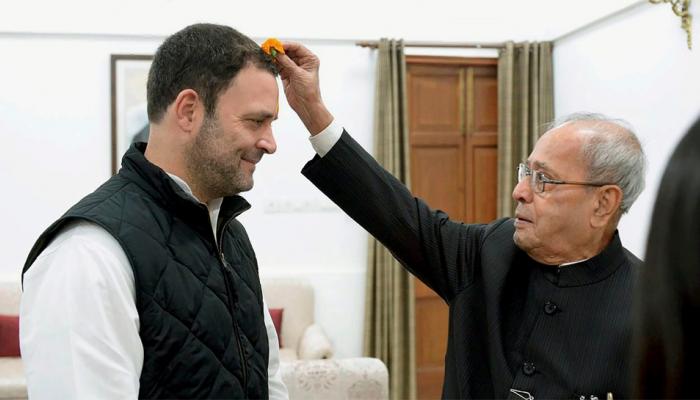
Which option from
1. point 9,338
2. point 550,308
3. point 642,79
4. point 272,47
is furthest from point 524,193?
point 9,338

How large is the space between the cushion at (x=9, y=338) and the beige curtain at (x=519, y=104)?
3.35 meters

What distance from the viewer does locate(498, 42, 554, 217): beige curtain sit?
16.8 ft

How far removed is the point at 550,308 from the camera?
1.68m

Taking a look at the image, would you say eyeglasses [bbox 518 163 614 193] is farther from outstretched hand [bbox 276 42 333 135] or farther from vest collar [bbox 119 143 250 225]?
vest collar [bbox 119 143 250 225]

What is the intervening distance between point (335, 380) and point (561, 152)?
1.96m

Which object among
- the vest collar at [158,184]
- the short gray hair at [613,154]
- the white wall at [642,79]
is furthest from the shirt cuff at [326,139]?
the white wall at [642,79]

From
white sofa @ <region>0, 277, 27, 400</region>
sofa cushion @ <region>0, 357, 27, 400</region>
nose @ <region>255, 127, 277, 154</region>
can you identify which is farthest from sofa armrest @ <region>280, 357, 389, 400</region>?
nose @ <region>255, 127, 277, 154</region>

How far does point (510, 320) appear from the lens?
172cm

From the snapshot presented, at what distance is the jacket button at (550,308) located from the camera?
167 centimetres

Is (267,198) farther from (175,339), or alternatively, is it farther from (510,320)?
(175,339)

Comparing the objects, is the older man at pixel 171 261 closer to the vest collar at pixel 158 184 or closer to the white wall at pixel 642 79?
the vest collar at pixel 158 184

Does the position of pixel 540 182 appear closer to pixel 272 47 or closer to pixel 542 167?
pixel 542 167

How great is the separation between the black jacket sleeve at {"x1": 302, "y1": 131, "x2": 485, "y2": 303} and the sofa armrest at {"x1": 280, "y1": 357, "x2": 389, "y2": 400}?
5.42 ft

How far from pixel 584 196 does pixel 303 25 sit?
3703mm
